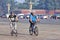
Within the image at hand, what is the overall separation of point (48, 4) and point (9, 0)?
29.5 m

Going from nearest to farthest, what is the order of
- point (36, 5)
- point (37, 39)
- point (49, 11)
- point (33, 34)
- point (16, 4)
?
point (37, 39)
point (33, 34)
point (49, 11)
point (36, 5)
point (16, 4)

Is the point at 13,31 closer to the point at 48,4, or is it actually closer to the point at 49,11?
the point at 49,11

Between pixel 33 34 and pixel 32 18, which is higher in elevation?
pixel 32 18

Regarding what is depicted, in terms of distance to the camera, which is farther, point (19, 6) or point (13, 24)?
point (19, 6)

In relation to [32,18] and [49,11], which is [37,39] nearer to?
[32,18]

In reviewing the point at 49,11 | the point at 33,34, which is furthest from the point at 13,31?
the point at 49,11

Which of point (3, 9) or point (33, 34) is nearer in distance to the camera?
point (33, 34)

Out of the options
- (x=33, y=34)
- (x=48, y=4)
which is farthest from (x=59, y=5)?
(x=33, y=34)

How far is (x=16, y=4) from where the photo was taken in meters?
160

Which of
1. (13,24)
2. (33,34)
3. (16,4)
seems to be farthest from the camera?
(16,4)

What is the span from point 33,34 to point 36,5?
12882 centimetres

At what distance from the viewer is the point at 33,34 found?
2019 cm

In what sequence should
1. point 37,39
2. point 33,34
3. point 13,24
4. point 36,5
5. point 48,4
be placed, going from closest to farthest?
point 37,39
point 13,24
point 33,34
point 48,4
point 36,5

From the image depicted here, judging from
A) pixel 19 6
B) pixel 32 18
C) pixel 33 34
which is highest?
pixel 32 18
